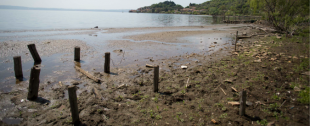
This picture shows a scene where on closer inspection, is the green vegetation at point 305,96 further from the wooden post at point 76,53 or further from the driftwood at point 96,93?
the wooden post at point 76,53

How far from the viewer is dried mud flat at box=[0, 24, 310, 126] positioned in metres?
5.10

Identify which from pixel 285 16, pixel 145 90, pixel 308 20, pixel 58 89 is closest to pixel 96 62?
pixel 58 89

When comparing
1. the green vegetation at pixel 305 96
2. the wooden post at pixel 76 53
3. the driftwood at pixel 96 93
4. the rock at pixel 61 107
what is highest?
the wooden post at pixel 76 53

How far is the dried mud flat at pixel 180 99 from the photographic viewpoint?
16.7 ft

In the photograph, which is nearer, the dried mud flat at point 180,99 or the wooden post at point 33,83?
the dried mud flat at point 180,99

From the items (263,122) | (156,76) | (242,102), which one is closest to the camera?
(263,122)

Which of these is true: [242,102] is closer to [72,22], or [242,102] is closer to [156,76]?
[156,76]

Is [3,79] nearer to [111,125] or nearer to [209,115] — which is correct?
[111,125]

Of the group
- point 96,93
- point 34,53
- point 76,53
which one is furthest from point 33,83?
point 34,53

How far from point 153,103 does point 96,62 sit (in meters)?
7.08

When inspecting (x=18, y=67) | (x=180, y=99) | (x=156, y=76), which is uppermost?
(x=18, y=67)

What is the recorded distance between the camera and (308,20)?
72.1 ft

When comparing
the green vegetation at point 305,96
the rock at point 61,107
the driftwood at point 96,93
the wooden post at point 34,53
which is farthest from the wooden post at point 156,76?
the wooden post at point 34,53

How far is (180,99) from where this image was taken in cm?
629
